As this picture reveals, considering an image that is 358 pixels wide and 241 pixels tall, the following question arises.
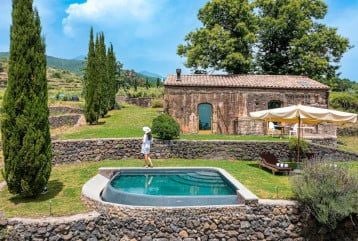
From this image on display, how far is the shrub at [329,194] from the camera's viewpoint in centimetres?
1112

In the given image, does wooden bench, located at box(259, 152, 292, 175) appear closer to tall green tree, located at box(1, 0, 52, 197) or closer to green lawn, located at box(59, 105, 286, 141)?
green lawn, located at box(59, 105, 286, 141)

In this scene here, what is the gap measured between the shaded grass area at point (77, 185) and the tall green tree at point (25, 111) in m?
0.61

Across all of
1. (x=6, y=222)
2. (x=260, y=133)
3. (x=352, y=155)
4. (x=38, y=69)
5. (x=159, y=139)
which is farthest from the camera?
(x=260, y=133)

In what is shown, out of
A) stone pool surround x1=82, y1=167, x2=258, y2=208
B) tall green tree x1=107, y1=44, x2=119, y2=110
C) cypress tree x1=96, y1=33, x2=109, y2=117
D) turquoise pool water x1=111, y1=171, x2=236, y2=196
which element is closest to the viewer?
stone pool surround x1=82, y1=167, x2=258, y2=208

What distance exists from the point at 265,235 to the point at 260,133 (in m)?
15.7

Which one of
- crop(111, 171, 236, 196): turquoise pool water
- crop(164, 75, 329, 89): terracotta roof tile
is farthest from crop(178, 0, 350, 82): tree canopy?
crop(111, 171, 236, 196): turquoise pool water

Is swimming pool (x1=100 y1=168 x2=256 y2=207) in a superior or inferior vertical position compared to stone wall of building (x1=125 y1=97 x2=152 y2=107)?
inferior

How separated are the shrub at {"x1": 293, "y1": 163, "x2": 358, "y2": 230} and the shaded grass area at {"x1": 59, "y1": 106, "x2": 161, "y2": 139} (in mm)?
11681

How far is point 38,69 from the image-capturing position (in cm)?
1249

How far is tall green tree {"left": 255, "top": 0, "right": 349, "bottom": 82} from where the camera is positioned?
1495 inches

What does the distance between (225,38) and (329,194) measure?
27.5 meters

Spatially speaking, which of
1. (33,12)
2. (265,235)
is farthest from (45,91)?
(265,235)

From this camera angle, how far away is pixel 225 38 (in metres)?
37.2

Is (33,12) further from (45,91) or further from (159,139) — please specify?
(159,139)
